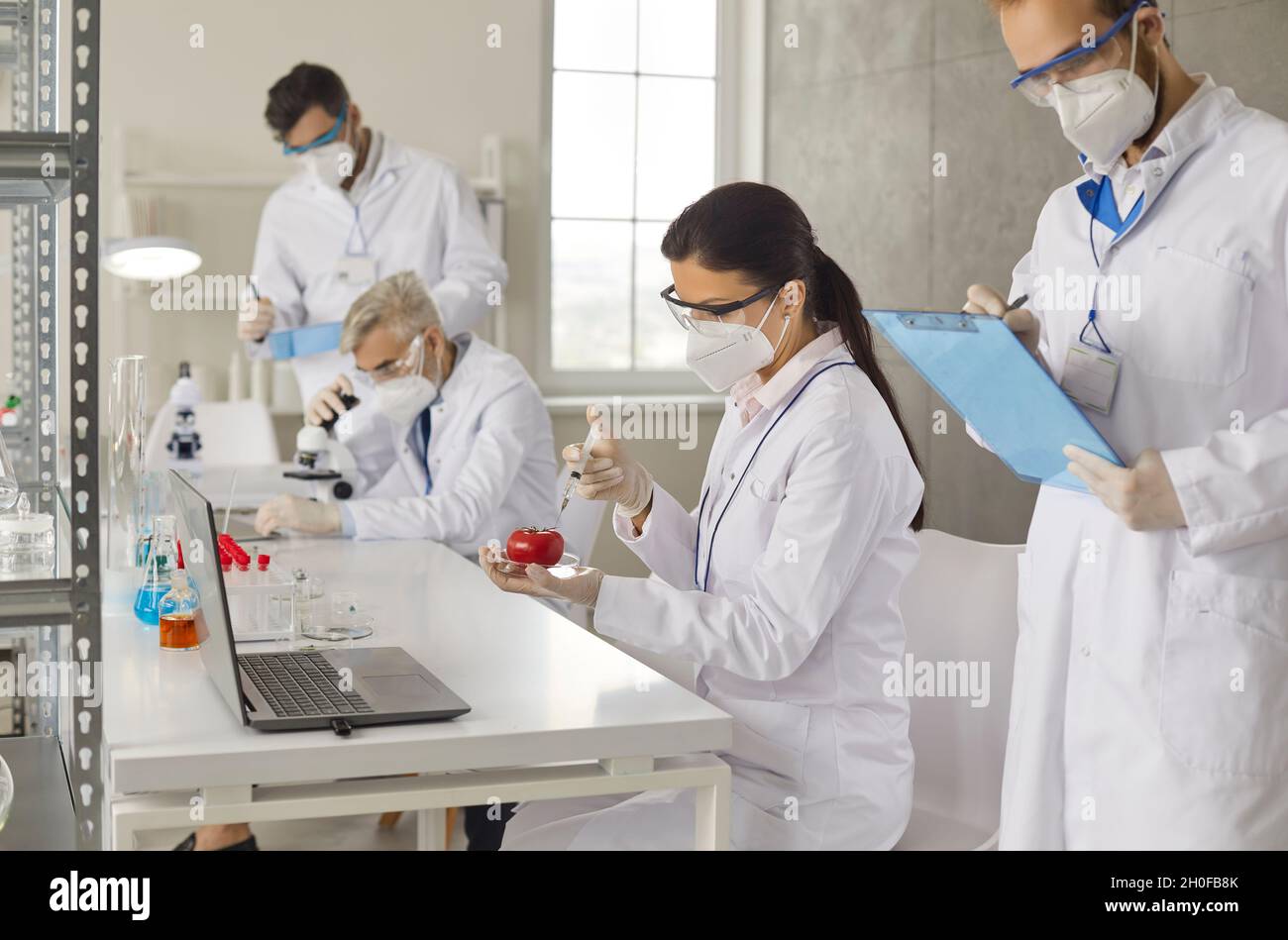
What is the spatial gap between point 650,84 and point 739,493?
3764mm

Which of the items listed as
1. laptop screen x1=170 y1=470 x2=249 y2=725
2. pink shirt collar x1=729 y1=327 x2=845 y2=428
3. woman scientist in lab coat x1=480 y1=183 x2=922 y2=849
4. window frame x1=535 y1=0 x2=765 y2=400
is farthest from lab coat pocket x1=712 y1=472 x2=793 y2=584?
window frame x1=535 y1=0 x2=765 y2=400

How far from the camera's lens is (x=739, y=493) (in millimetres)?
1989

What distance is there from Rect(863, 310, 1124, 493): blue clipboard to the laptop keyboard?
2.73 feet

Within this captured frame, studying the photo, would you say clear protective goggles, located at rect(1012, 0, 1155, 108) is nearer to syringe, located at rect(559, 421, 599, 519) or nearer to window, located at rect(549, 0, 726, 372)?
syringe, located at rect(559, 421, 599, 519)

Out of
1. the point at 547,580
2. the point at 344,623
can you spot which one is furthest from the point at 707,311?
the point at 344,623

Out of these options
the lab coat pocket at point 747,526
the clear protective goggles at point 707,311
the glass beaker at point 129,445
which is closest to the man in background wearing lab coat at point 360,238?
the glass beaker at point 129,445

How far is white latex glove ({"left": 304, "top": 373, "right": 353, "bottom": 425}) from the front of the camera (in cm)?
317

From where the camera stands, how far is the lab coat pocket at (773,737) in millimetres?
1778

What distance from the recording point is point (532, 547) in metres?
1.83

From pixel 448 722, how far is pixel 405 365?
1725 mm

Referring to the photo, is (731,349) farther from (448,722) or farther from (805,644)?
(448,722)

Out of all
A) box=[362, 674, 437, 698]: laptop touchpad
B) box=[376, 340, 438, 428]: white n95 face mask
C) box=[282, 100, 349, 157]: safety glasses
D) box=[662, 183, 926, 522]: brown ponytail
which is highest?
box=[282, 100, 349, 157]: safety glasses
